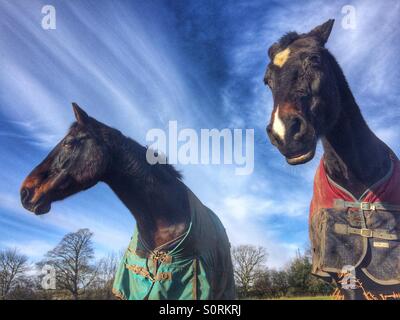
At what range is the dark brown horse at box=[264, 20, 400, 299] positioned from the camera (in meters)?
1.85

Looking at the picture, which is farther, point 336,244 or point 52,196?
point 52,196

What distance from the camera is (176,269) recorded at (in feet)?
8.08

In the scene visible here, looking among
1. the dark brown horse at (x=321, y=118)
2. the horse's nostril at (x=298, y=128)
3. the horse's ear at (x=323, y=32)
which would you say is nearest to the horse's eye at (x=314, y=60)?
the dark brown horse at (x=321, y=118)

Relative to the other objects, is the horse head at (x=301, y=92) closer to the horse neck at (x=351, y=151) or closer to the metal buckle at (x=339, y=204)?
the horse neck at (x=351, y=151)

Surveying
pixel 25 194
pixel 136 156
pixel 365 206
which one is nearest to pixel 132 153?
pixel 136 156

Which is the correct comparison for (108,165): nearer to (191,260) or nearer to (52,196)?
(52,196)

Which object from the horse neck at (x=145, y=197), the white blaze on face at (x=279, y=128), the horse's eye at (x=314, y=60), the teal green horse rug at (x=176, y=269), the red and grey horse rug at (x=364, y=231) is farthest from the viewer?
the horse neck at (x=145, y=197)

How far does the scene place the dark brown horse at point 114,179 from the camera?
8.32ft

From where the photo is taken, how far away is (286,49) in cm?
218

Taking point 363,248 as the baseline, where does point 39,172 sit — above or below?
above

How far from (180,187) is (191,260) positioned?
0.57 m

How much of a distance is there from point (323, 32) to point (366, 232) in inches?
49.7

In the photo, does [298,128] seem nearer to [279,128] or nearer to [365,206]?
[279,128]
